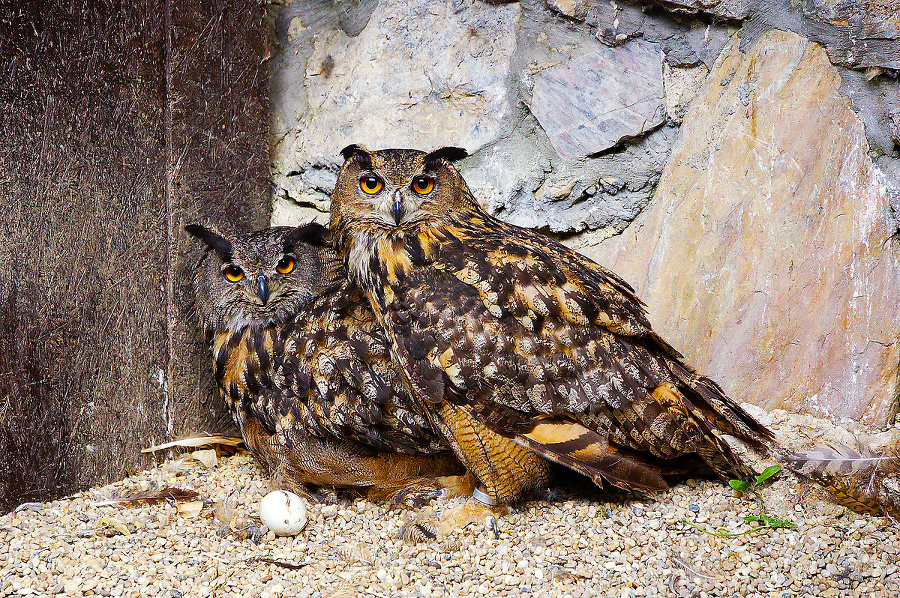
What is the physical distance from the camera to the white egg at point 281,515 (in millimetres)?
1907

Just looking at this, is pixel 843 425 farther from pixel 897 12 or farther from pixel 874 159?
pixel 897 12

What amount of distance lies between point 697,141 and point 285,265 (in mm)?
1418

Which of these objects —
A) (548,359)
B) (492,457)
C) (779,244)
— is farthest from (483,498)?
(779,244)

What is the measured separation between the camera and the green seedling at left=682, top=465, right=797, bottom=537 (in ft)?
6.08

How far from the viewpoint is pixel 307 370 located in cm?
211

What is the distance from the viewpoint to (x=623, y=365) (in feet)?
6.47

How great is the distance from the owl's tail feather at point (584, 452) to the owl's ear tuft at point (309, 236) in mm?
995

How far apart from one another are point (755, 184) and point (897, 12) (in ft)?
1.95

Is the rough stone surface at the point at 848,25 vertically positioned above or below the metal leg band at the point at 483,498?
above

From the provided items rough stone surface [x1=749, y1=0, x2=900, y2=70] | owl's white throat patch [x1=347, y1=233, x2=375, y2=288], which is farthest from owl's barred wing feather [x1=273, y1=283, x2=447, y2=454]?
rough stone surface [x1=749, y1=0, x2=900, y2=70]

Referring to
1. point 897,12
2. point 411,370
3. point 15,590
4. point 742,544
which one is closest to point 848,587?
point 742,544

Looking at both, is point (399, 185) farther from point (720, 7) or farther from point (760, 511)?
point (760, 511)

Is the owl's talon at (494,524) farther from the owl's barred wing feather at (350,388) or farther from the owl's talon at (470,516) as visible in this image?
the owl's barred wing feather at (350,388)

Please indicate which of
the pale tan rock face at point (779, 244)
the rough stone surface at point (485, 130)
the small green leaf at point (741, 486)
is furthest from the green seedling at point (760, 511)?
the rough stone surface at point (485, 130)
